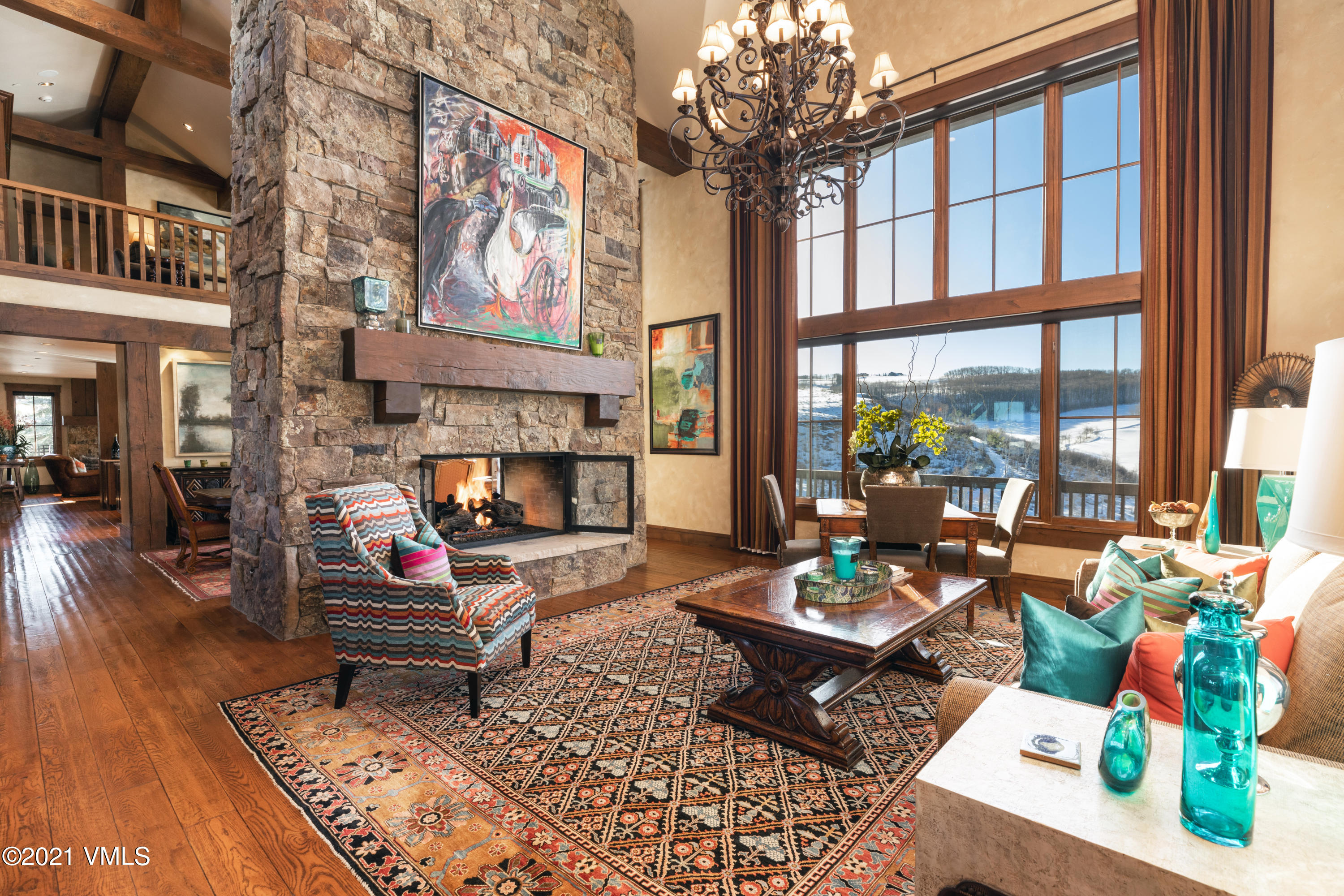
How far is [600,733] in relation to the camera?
7.71 ft

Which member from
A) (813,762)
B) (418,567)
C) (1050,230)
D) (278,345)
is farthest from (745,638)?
(1050,230)

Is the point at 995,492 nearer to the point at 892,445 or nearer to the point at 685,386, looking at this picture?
the point at 892,445

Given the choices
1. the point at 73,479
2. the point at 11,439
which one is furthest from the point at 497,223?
the point at 11,439

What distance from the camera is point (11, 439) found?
38.8ft

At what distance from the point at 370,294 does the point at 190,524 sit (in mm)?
3109

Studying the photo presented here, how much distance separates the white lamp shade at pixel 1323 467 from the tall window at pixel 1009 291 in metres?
4.14

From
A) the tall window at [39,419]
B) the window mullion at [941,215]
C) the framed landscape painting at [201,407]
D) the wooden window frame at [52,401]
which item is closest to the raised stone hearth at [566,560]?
the window mullion at [941,215]

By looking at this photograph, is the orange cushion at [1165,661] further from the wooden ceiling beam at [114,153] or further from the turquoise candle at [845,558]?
the wooden ceiling beam at [114,153]

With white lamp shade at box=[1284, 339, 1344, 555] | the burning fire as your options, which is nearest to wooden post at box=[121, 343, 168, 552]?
the burning fire

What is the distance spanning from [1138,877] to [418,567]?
2611 millimetres

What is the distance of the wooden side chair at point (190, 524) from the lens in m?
5.05

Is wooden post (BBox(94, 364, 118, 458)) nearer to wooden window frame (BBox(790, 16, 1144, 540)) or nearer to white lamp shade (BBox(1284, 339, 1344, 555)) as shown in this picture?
wooden window frame (BBox(790, 16, 1144, 540))

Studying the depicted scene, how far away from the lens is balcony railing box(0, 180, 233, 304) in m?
5.82

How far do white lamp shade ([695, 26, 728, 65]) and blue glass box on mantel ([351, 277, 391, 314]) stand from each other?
2082 millimetres
